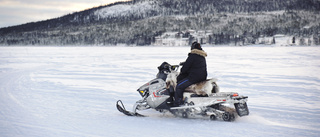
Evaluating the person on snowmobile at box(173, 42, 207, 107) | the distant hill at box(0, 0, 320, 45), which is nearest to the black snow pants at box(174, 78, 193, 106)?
the person on snowmobile at box(173, 42, 207, 107)

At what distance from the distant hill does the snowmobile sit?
81.5 metres

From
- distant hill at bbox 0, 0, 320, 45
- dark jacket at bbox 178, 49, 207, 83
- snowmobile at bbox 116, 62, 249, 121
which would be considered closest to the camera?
snowmobile at bbox 116, 62, 249, 121

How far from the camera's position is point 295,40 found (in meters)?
84.1

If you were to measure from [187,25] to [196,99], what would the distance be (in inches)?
5076

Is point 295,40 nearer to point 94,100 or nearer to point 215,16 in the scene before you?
point 215,16

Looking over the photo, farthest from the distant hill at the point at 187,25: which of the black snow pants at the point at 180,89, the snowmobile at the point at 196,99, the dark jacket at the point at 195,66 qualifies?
the black snow pants at the point at 180,89

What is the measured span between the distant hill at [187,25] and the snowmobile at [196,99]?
81.5m

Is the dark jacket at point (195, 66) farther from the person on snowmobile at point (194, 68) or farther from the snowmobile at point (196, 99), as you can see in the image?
the snowmobile at point (196, 99)

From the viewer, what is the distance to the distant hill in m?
96.3

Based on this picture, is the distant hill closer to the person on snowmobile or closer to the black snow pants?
the person on snowmobile

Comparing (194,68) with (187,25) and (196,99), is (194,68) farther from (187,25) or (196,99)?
(187,25)

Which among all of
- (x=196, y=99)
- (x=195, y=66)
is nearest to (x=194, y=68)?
(x=195, y=66)

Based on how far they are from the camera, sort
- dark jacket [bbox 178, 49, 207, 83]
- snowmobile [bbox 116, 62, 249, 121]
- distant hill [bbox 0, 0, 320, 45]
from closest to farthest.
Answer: snowmobile [bbox 116, 62, 249, 121], dark jacket [bbox 178, 49, 207, 83], distant hill [bbox 0, 0, 320, 45]

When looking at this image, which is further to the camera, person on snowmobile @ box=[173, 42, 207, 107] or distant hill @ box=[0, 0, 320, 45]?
distant hill @ box=[0, 0, 320, 45]
